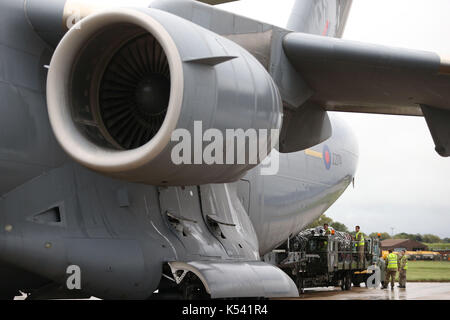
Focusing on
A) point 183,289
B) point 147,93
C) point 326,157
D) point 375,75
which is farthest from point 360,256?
point 147,93

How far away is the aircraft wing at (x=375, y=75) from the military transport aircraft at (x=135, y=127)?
19mm

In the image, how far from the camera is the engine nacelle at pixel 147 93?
439cm

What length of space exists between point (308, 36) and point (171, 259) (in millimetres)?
2460

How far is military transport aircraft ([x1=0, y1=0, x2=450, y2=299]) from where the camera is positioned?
456 centimetres

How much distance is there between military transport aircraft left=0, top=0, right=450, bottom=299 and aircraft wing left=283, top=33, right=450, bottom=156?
0.02m

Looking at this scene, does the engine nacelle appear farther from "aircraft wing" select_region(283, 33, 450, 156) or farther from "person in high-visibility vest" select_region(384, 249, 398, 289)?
"person in high-visibility vest" select_region(384, 249, 398, 289)

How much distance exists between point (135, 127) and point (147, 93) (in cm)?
34

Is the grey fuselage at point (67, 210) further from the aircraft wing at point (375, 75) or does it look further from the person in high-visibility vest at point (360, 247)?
the person in high-visibility vest at point (360, 247)

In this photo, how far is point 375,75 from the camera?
20.8ft

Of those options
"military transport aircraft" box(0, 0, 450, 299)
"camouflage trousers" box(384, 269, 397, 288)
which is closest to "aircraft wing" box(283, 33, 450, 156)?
"military transport aircraft" box(0, 0, 450, 299)

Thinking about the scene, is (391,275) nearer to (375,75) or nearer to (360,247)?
(360,247)
